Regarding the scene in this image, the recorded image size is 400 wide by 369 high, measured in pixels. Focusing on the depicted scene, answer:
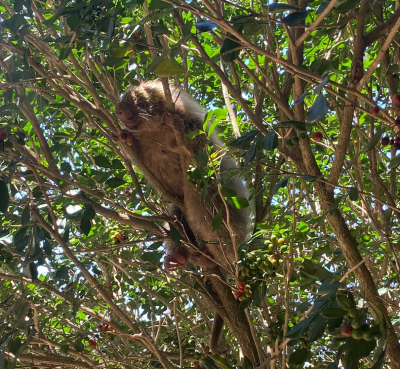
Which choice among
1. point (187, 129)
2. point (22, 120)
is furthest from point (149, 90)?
point (22, 120)

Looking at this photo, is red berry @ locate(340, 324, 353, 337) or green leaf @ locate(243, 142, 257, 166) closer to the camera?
red berry @ locate(340, 324, 353, 337)

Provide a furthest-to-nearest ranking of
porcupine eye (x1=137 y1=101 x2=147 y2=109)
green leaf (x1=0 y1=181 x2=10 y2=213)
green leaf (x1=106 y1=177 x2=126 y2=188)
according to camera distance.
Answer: porcupine eye (x1=137 y1=101 x2=147 y2=109), green leaf (x1=106 y1=177 x2=126 y2=188), green leaf (x1=0 y1=181 x2=10 y2=213)

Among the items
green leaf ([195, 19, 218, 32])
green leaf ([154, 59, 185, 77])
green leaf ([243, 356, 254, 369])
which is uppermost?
green leaf ([195, 19, 218, 32])

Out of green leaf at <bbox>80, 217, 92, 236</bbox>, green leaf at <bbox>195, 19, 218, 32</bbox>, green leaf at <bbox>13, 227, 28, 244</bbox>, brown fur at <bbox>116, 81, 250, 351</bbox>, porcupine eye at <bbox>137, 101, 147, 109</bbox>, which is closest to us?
green leaf at <bbox>195, 19, 218, 32</bbox>

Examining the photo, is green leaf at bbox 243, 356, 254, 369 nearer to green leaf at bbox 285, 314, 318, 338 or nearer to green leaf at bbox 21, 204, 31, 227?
green leaf at bbox 285, 314, 318, 338

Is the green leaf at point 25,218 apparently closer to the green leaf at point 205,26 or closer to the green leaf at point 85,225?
the green leaf at point 85,225

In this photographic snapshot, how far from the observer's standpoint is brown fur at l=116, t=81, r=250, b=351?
3.86 meters

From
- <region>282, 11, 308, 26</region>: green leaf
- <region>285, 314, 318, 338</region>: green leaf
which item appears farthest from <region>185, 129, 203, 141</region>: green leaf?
<region>285, 314, 318, 338</region>: green leaf

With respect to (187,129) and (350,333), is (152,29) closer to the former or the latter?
(187,129)

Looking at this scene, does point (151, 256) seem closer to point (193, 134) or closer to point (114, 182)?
point (114, 182)

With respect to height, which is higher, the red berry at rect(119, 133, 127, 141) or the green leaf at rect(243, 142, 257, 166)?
the red berry at rect(119, 133, 127, 141)

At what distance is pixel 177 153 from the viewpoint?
4.25 meters

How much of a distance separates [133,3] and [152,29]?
0.59ft

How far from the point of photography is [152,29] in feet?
8.79
